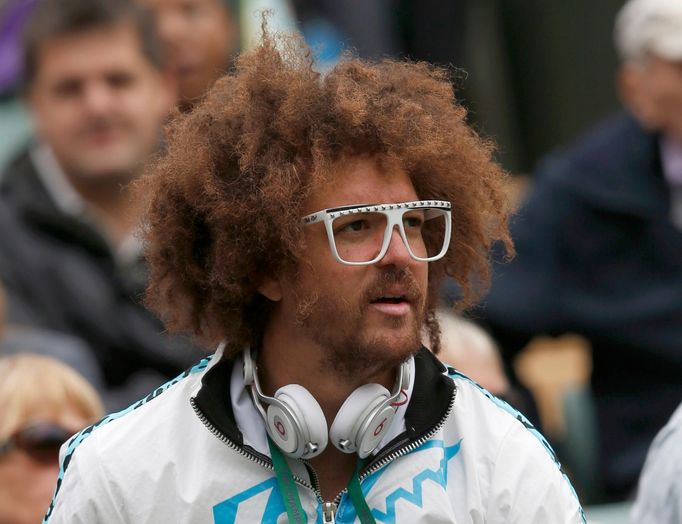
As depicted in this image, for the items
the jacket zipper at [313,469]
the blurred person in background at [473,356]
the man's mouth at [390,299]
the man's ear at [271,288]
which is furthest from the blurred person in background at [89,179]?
the man's mouth at [390,299]

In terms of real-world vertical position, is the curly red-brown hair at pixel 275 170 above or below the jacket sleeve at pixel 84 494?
above

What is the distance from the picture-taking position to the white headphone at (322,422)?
3301 mm

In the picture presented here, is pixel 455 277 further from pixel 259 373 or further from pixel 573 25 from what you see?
pixel 573 25

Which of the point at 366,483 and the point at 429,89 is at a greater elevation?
the point at 429,89

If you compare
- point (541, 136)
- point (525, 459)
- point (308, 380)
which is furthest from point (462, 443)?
point (541, 136)

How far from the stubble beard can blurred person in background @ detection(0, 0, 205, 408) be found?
8.22 ft

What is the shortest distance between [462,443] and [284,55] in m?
0.96

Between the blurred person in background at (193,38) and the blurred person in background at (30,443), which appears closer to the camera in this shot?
the blurred person in background at (30,443)

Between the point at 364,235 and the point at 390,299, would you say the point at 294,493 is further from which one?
the point at 364,235

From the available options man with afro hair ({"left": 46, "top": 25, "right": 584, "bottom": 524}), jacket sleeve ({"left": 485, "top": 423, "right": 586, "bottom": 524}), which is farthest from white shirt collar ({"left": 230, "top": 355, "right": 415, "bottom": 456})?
jacket sleeve ({"left": 485, "top": 423, "right": 586, "bottom": 524})

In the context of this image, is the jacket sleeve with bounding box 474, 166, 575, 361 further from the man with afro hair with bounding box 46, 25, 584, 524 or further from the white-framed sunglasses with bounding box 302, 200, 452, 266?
the white-framed sunglasses with bounding box 302, 200, 452, 266

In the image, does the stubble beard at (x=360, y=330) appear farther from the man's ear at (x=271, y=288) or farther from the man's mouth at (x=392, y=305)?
the man's ear at (x=271, y=288)

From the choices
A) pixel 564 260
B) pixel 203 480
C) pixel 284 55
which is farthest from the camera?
pixel 564 260

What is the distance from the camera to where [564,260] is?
254 inches
